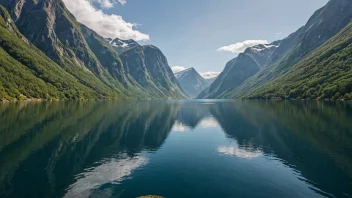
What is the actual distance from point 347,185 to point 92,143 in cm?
4518

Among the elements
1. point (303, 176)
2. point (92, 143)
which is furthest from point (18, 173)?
point (303, 176)

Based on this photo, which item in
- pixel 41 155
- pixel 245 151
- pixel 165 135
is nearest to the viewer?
pixel 41 155

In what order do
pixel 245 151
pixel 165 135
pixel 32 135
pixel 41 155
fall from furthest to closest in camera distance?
pixel 165 135 → pixel 32 135 → pixel 245 151 → pixel 41 155

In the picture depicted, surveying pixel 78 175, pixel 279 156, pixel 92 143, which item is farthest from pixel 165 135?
pixel 78 175

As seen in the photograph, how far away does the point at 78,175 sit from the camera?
103 ft

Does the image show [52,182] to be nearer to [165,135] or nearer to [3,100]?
[165,135]

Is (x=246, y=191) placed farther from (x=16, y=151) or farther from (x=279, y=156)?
(x=16, y=151)

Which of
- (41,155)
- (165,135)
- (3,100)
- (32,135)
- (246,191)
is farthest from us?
(3,100)

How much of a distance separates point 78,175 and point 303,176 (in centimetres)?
2993

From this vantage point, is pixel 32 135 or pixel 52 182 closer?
pixel 52 182

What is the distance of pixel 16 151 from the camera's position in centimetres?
4216

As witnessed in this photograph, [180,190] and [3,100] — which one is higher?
[3,100]

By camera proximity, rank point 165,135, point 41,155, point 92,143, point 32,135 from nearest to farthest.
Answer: point 41,155, point 92,143, point 32,135, point 165,135

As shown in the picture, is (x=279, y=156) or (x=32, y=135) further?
(x=32, y=135)
